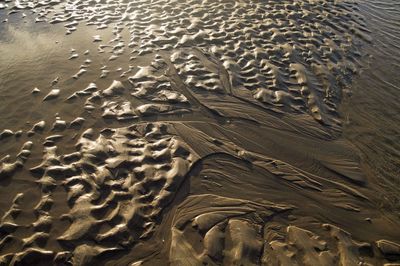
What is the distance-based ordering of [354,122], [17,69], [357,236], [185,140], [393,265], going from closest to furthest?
[393,265], [357,236], [185,140], [354,122], [17,69]

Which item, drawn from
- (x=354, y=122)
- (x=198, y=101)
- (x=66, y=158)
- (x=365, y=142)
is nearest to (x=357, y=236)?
(x=365, y=142)

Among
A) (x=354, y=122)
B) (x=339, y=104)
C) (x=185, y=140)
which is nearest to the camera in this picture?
(x=185, y=140)

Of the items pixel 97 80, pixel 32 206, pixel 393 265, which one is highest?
pixel 97 80

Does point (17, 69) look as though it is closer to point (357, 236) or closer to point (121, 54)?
point (121, 54)

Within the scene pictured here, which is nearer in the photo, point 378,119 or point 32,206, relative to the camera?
point 32,206

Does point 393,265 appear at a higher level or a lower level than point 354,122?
lower

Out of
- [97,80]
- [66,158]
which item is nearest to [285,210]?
[66,158]
